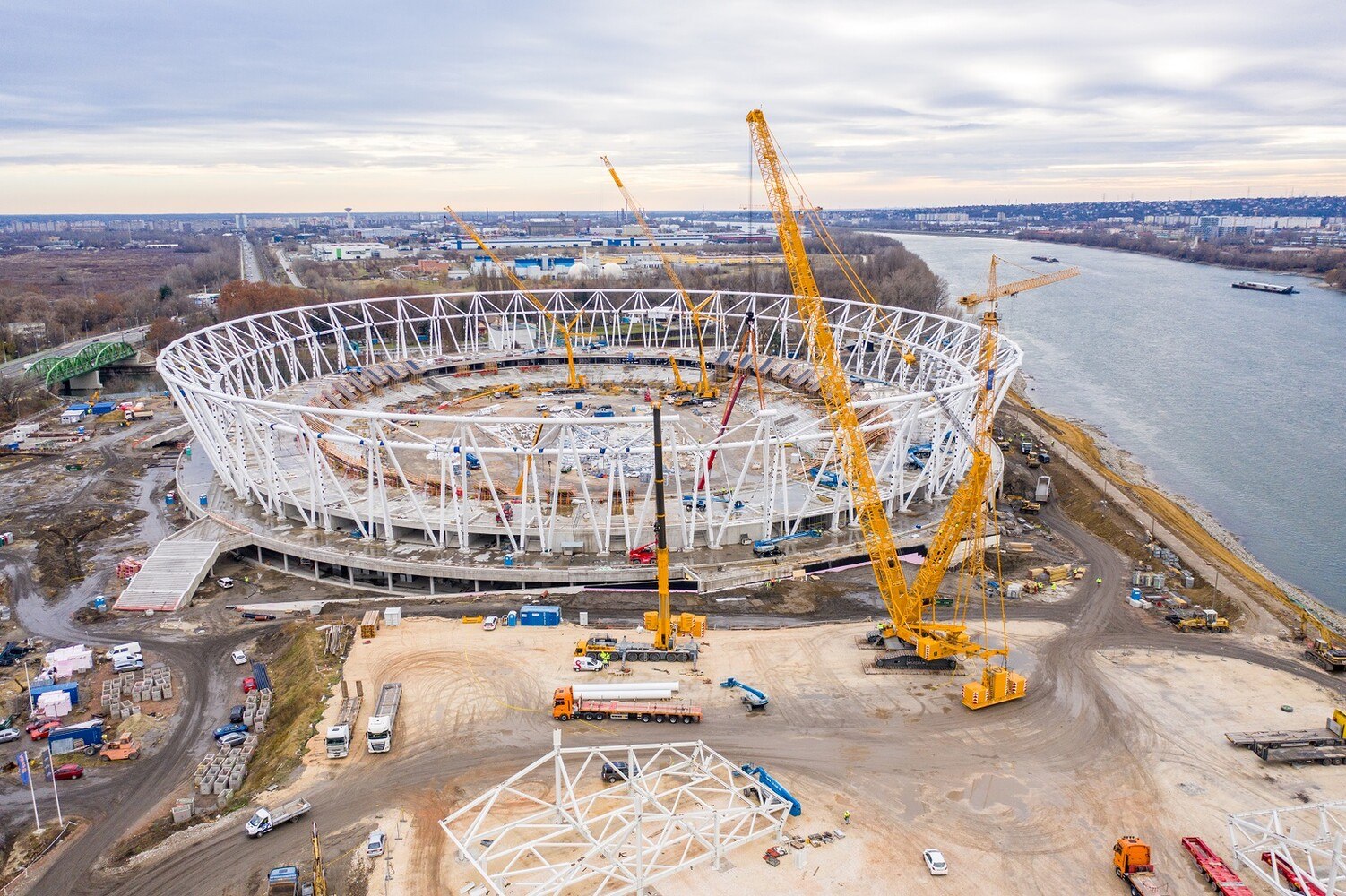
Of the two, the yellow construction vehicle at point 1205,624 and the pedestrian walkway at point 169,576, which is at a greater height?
the pedestrian walkway at point 169,576

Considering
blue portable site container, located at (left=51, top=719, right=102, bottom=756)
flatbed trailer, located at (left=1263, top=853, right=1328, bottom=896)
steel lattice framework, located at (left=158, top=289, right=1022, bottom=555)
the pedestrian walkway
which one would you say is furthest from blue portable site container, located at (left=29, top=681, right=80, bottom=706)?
flatbed trailer, located at (left=1263, top=853, right=1328, bottom=896)

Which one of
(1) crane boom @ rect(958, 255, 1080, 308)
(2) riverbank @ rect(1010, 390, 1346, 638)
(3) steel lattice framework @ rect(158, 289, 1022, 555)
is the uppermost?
(1) crane boom @ rect(958, 255, 1080, 308)

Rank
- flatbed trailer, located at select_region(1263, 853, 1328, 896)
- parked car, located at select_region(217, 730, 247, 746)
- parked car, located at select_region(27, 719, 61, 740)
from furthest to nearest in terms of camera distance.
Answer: parked car, located at select_region(27, 719, 61, 740), parked car, located at select_region(217, 730, 247, 746), flatbed trailer, located at select_region(1263, 853, 1328, 896)

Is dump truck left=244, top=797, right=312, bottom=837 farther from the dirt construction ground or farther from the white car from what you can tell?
the white car

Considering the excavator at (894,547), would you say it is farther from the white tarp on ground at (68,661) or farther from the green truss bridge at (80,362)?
the green truss bridge at (80,362)

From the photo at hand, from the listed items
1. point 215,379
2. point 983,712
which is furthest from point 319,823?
point 215,379

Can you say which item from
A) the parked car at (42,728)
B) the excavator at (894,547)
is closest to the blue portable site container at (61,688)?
the parked car at (42,728)
